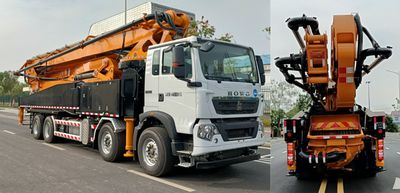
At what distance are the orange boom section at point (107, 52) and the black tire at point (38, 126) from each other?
4.39 ft

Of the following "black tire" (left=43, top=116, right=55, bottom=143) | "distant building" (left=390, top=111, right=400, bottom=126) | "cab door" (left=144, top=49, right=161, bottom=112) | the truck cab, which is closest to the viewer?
the truck cab

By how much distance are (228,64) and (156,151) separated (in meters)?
2.17

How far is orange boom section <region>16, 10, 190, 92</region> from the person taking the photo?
28.3 feet

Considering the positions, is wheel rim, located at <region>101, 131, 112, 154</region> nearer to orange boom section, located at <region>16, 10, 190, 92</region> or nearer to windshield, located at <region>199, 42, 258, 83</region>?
orange boom section, located at <region>16, 10, 190, 92</region>

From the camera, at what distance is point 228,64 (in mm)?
7293

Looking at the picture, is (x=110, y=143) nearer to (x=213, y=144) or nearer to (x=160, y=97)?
(x=160, y=97)

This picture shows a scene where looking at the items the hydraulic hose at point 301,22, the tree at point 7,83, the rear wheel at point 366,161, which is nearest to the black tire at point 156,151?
the hydraulic hose at point 301,22

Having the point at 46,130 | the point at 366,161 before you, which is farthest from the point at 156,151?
the point at 46,130

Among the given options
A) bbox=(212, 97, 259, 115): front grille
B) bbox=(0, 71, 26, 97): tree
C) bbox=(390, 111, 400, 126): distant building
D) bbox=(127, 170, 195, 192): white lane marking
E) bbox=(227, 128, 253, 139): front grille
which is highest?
bbox=(0, 71, 26, 97): tree

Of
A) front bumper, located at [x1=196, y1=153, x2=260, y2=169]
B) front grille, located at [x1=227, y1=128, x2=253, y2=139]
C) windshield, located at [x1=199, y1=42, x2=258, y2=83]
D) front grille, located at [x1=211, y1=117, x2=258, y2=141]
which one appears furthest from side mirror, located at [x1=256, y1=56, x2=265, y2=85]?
front bumper, located at [x1=196, y1=153, x2=260, y2=169]

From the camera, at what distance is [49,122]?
12.2 metres

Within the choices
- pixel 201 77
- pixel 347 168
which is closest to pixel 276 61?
pixel 201 77

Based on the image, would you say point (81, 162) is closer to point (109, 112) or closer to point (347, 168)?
point (109, 112)

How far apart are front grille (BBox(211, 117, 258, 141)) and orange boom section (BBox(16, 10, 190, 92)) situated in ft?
8.38
